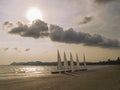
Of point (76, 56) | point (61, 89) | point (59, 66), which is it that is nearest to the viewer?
point (61, 89)

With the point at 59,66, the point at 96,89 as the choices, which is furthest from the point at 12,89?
the point at 59,66

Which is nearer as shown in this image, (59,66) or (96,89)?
(96,89)

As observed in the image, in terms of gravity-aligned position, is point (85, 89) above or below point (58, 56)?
below

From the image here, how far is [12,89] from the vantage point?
2508 centimetres

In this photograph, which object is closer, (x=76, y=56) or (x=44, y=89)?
(x=44, y=89)

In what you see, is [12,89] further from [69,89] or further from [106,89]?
[106,89]

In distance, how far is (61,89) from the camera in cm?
2438

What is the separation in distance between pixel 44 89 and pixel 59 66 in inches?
1758

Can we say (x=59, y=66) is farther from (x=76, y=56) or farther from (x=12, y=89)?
(x=12, y=89)

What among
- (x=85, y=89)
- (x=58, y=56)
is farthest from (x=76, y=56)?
(x=85, y=89)

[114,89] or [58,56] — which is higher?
[58,56]

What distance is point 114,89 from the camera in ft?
80.2

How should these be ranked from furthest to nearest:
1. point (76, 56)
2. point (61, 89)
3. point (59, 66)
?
1. point (76, 56)
2. point (59, 66)
3. point (61, 89)

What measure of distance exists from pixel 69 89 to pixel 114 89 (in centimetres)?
505
